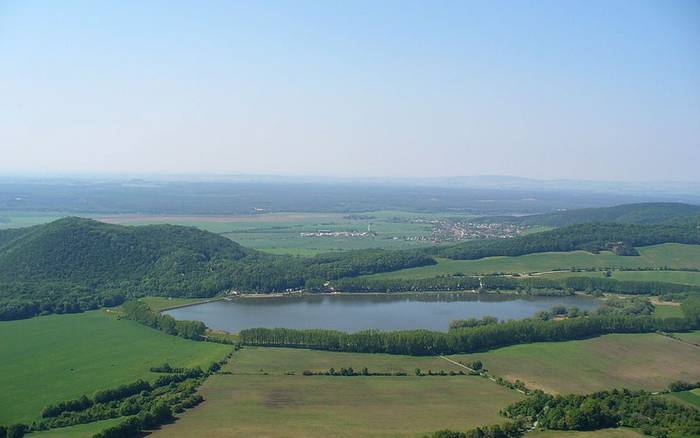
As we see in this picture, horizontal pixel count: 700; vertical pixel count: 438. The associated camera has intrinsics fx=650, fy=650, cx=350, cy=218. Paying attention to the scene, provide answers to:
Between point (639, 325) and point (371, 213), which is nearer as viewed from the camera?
point (639, 325)

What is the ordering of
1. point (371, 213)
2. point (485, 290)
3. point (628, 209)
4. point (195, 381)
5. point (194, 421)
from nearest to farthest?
point (194, 421)
point (195, 381)
point (485, 290)
point (628, 209)
point (371, 213)

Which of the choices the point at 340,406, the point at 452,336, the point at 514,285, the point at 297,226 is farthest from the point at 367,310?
the point at 297,226

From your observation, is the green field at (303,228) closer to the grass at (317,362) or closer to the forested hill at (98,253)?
the forested hill at (98,253)

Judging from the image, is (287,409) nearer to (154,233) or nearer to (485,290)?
(485,290)

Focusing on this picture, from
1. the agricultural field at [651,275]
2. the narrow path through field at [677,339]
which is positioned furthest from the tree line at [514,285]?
the narrow path through field at [677,339]

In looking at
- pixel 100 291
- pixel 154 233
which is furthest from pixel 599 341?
pixel 154 233

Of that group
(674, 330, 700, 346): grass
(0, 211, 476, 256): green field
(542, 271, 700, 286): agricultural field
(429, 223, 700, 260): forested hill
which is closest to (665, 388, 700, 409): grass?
(674, 330, 700, 346): grass
